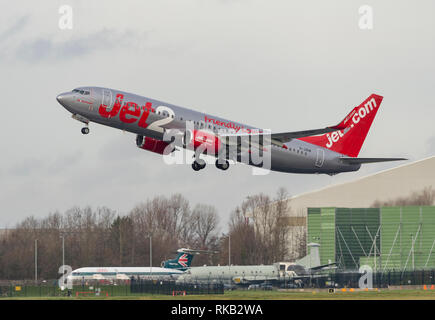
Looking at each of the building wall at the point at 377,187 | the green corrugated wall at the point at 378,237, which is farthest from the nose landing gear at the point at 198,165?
the building wall at the point at 377,187

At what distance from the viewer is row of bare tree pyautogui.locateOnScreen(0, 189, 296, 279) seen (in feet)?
376

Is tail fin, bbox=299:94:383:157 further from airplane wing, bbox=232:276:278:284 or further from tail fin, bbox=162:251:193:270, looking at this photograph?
tail fin, bbox=162:251:193:270

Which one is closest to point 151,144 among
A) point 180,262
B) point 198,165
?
point 198,165

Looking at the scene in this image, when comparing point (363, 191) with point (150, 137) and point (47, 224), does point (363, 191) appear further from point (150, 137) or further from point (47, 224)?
point (150, 137)

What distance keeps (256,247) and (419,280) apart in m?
Answer: 35.4

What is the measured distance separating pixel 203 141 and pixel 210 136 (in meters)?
0.78

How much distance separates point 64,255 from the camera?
375 ft

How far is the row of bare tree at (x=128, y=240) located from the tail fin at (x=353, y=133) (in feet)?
130

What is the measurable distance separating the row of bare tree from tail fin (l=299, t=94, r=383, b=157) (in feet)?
130

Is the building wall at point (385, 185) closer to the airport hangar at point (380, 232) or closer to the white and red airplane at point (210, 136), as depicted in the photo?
the airport hangar at point (380, 232)

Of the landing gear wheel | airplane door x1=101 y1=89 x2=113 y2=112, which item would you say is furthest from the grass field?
airplane door x1=101 y1=89 x2=113 y2=112

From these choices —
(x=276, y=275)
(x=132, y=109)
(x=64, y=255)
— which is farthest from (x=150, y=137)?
(x=64, y=255)
